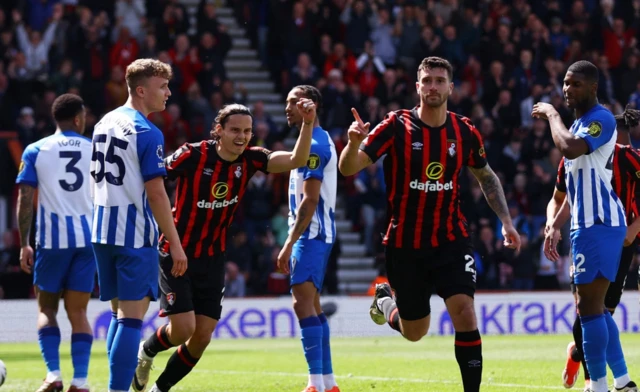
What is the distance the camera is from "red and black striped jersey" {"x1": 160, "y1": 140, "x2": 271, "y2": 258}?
29.0ft

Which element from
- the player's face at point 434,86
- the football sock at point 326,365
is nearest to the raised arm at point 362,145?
the player's face at point 434,86

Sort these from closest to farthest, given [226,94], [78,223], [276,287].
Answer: [78,223] < [276,287] < [226,94]

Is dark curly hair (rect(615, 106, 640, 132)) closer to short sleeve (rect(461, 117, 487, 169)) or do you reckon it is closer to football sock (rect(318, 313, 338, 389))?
short sleeve (rect(461, 117, 487, 169))

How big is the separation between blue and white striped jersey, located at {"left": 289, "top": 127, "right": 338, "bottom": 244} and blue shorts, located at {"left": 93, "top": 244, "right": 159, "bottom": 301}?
7.78 feet

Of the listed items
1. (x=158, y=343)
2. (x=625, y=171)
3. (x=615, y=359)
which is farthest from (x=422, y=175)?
(x=158, y=343)

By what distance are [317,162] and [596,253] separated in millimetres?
2553

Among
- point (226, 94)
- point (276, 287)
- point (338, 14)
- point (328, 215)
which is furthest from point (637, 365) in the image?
point (338, 14)

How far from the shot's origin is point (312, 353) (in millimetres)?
9555

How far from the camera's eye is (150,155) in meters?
7.56

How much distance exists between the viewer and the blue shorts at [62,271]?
10094mm

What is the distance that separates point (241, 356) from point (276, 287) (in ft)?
18.2

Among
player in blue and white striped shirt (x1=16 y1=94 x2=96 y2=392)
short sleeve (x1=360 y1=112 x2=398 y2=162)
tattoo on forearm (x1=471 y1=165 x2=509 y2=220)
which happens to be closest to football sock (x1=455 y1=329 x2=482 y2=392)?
tattoo on forearm (x1=471 y1=165 x2=509 y2=220)

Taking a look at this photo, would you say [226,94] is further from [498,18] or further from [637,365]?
[637,365]

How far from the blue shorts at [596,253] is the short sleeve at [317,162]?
2.32 metres
